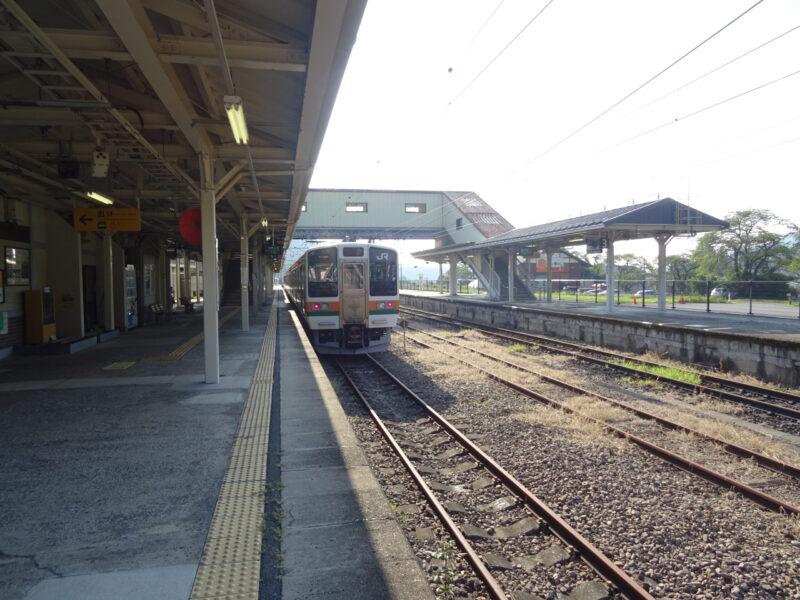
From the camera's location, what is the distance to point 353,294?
11805mm

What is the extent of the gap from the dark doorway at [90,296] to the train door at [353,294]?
6.81 metres

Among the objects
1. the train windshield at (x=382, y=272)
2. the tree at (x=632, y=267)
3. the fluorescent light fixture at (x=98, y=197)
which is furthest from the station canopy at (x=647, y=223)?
the tree at (x=632, y=267)

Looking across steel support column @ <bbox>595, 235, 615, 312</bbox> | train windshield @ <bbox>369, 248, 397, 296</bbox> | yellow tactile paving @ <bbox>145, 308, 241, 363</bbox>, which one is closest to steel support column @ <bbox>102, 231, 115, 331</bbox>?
yellow tactile paving @ <bbox>145, 308, 241, 363</bbox>

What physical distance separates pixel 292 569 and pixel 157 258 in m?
19.5

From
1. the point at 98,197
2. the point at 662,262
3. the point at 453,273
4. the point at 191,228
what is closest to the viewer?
the point at 191,228

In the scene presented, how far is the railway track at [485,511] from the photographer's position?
10.8ft

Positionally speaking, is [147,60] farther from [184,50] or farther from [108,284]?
[108,284]

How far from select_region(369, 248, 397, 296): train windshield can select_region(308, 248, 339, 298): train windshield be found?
2.72 ft

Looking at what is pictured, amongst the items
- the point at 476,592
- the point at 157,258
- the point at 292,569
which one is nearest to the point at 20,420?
the point at 292,569

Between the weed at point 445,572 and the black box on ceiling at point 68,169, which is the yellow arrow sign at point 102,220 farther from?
the weed at point 445,572

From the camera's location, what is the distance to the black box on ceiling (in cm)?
735

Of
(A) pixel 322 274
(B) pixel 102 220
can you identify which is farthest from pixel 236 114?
(A) pixel 322 274

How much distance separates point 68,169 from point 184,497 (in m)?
5.79

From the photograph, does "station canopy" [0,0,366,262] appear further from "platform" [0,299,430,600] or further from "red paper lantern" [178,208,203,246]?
"platform" [0,299,430,600]
